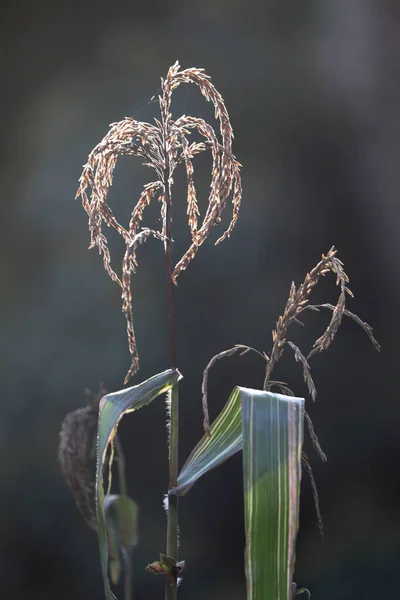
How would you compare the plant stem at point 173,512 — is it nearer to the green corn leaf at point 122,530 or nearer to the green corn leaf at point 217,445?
the green corn leaf at point 217,445

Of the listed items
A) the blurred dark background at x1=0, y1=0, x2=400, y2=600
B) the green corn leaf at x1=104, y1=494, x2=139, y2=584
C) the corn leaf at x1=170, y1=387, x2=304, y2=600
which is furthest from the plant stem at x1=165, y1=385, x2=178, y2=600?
the blurred dark background at x1=0, y1=0, x2=400, y2=600

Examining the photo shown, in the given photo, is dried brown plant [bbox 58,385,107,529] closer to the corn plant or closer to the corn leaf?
the corn plant

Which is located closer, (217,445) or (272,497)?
(272,497)

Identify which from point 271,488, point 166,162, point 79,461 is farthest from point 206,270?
point 271,488

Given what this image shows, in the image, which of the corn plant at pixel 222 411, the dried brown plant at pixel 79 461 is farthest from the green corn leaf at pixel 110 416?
the dried brown plant at pixel 79 461

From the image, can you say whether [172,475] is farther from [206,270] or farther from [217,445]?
[206,270]

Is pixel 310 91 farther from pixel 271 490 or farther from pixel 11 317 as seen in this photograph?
pixel 271 490

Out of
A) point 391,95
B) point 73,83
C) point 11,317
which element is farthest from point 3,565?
point 391,95


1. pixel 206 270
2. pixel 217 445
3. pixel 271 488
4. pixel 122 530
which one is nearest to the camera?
pixel 271 488
